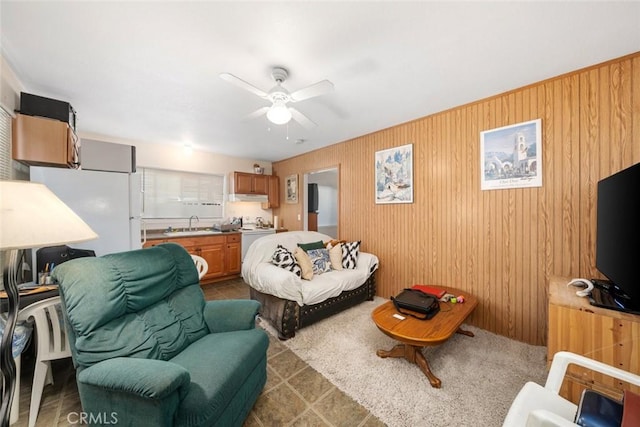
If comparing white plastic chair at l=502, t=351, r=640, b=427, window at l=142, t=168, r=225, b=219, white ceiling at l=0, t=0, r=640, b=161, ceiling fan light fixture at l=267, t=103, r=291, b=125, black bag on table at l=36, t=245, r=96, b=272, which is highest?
white ceiling at l=0, t=0, r=640, b=161

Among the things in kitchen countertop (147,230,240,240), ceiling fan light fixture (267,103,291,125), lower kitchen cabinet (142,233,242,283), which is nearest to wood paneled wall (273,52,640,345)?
ceiling fan light fixture (267,103,291,125)

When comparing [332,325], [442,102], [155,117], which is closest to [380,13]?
[442,102]

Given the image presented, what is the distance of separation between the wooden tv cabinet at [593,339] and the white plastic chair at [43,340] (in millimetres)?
3238

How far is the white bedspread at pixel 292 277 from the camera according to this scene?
7.86 feet

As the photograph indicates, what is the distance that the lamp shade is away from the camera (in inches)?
32.9

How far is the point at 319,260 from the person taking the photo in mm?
3113

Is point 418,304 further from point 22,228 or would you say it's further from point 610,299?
point 22,228

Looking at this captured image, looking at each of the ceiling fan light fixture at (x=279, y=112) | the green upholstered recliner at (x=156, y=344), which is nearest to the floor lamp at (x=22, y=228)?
the green upholstered recliner at (x=156, y=344)

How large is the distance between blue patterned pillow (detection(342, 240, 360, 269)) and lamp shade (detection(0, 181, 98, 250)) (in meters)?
2.68

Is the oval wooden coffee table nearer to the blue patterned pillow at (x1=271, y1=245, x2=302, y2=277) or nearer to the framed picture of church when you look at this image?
the blue patterned pillow at (x1=271, y1=245, x2=302, y2=277)

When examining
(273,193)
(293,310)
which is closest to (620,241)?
(293,310)

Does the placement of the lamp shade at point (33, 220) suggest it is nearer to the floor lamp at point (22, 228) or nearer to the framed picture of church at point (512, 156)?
the floor lamp at point (22, 228)

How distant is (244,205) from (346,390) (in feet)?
14.5

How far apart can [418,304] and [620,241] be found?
4.26 ft
